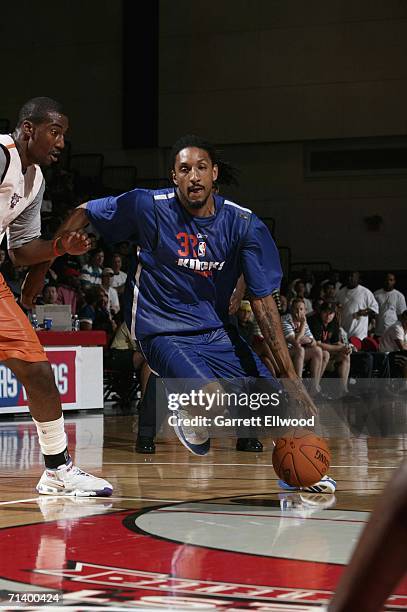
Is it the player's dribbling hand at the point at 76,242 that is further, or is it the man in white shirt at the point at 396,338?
the man in white shirt at the point at 396,338

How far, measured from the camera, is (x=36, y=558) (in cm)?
341

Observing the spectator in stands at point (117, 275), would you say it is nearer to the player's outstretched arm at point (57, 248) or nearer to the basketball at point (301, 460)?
the player's outstretched arm at point (57, 248)

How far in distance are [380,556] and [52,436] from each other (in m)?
3.63

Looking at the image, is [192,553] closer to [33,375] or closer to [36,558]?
[36,558]

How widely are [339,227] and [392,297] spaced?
4.50 meters

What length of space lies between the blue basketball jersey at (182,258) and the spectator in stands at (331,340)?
7.75 meters

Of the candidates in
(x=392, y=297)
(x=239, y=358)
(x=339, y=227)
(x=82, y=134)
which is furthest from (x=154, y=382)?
(x=82, y=134)

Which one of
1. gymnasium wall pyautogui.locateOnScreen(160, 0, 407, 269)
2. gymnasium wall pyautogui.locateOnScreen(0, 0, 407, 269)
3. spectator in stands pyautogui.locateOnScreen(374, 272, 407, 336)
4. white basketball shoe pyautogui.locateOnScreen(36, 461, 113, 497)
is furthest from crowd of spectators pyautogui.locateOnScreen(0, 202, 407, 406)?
white basketball shoe pyautogui.locateOnScreen(36, 461, 113, 497)

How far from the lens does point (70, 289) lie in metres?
13.1

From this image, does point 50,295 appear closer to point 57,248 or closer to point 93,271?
point 93,271

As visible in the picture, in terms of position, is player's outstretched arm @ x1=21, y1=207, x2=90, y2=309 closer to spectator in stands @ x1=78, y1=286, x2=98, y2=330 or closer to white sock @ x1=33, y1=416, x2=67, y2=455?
white sock @ x1=33, y1=416, x2=67, y2=455

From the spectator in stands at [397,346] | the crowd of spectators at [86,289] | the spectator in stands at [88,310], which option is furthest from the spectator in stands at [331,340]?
the spectator in stands at [88,310]

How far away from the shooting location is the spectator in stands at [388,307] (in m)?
15.7

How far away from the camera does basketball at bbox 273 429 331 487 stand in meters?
4.92
